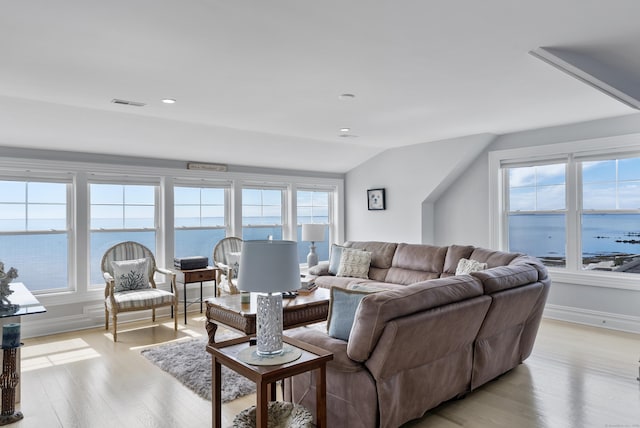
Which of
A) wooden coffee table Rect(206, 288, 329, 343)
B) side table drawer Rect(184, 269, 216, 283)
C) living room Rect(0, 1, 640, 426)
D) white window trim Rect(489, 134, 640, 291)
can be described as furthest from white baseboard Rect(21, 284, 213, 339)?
white window trim Rect(489, 134, 640, 291)

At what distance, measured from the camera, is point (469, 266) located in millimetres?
4480

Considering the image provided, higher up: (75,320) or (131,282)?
(131,282)

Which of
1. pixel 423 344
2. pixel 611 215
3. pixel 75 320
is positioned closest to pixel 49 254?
pixel 75 320

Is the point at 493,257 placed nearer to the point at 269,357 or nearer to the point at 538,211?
the point at 538,211

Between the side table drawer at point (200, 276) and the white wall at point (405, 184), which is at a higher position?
the white wall at point (405, 184)

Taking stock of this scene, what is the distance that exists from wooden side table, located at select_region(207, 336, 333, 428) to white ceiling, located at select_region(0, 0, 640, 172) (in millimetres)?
1773

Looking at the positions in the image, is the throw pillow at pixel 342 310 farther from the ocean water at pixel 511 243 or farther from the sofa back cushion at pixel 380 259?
the ocean water at pixel 511 243

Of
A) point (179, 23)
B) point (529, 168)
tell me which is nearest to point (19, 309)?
point (179, 23)

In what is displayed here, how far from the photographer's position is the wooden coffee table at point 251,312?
338 cm

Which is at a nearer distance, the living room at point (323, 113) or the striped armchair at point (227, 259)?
the living room at point (323, 113)

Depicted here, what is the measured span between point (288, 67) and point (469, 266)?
2.85m

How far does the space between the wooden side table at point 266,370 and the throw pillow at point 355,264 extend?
3.26 m

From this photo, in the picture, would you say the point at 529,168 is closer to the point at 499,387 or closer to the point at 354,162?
the point at 354,162

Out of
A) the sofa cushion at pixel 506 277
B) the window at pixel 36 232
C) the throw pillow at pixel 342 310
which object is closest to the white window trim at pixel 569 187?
the sofa cushion at pixel 506 277
